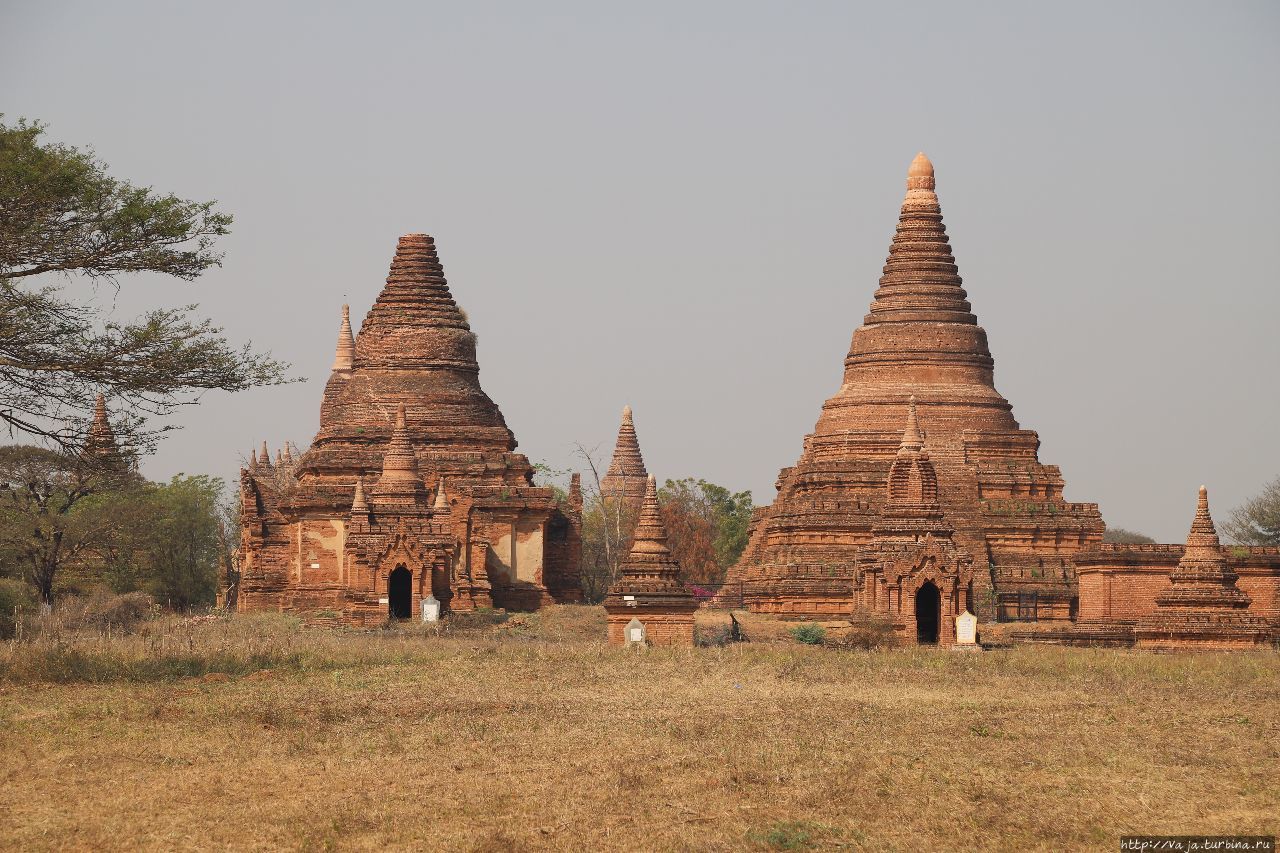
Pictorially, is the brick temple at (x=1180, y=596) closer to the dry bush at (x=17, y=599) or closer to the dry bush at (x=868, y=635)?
the dry bush at (x=868, y=635)

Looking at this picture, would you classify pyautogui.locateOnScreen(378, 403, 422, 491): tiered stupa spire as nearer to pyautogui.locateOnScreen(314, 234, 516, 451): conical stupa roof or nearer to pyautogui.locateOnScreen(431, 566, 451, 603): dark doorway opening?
pyautogui.locateOnScreen(314, 234, 516, 451): conical stupa roof

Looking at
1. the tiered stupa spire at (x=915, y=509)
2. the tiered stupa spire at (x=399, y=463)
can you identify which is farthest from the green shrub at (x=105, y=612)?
the tiered stupa spire at (x=915, y=509)

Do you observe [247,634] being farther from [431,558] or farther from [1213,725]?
[1213,725]

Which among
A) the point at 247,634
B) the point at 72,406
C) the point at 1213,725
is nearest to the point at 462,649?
the point at 247,634

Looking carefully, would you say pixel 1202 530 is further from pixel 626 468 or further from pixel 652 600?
pixel 626 468

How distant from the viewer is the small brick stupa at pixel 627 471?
63.7 metres

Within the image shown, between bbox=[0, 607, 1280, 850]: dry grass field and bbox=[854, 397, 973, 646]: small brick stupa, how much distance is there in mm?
4689

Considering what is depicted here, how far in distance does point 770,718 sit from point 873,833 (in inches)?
193

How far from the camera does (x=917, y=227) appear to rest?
3906 cm

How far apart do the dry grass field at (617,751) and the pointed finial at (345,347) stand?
76.5 ft

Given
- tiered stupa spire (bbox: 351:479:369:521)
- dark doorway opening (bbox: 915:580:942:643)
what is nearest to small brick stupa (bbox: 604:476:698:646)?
dark doorway opening (bbox: 915:580:942:643)

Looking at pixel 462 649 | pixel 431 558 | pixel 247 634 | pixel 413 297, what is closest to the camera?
pixel 462 649

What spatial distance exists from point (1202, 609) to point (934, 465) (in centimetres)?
1023

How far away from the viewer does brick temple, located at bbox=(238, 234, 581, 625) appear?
35.2 meters
